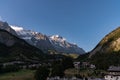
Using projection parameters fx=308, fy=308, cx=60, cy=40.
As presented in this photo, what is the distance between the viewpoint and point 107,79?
118 metres

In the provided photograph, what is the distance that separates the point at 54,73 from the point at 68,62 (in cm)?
4436

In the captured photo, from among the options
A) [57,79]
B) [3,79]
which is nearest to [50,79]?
[57,79]

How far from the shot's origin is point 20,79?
164 metres

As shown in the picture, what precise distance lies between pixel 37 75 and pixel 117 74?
42.7 m

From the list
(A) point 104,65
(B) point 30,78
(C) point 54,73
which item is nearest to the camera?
(C) point 54,73

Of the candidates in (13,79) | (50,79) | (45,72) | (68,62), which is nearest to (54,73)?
(45,72)

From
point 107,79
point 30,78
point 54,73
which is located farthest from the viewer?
point 30,78

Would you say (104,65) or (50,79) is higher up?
(104,65)

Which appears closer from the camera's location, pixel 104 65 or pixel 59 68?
pixel 59 68

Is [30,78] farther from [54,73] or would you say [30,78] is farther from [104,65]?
[104,65]

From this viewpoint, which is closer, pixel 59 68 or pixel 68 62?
pixel 59 68

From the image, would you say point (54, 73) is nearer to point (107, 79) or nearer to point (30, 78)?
point (30, 78)

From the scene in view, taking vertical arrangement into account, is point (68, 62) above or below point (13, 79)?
above

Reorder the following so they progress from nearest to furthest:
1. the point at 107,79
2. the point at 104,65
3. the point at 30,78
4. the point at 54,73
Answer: the point at 107,79, the point at 54,73, the point at 30,78, the point at 104,65
